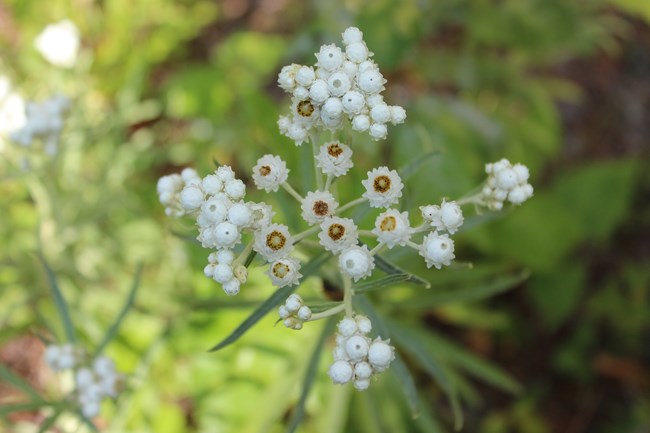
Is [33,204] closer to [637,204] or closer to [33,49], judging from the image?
[33,49]

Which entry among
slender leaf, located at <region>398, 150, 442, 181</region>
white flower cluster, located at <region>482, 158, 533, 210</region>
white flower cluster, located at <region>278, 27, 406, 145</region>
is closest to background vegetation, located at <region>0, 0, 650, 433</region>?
slender leaf, located at <region>398, 150, 442, 181</region>

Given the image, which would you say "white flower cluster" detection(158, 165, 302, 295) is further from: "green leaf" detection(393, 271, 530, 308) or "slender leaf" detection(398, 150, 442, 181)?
"green leaf" detection(393, 271, 530, 308)

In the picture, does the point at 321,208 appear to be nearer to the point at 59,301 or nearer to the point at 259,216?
the point at 259,216

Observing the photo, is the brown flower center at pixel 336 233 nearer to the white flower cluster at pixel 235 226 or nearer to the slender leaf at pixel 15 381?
the white flower cluster at pixel 235 226

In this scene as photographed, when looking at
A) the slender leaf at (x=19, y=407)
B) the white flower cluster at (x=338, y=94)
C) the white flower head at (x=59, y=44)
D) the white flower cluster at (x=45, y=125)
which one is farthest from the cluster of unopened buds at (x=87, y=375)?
the white flower head at (x=59, y=44)

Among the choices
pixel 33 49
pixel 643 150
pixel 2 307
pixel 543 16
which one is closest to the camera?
pixel 2 307

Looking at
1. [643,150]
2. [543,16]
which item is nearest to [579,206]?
[643,150]
